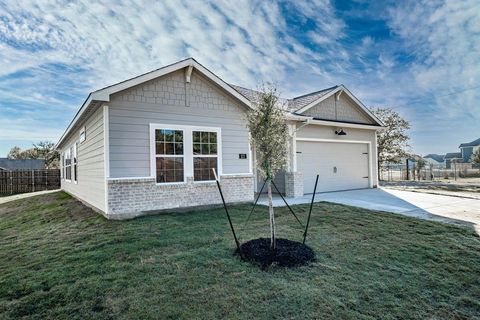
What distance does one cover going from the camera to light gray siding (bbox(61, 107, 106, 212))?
23.9 feet

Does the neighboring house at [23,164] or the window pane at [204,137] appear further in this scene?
the neighboring house at [23,164]

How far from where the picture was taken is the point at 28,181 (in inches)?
770

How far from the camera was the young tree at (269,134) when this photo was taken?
426cm

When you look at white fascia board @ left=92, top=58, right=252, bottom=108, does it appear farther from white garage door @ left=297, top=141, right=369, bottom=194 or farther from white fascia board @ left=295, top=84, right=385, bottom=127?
white garage door @ left=297, top=141, right=369, bottom=194

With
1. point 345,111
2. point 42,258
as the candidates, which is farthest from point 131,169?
point 345,111

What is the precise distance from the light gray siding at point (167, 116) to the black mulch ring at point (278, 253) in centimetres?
423

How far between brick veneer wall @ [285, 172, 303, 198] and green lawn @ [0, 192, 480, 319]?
4.63 meters

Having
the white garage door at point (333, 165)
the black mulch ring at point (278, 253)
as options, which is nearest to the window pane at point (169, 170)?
the black mulch ring at point (278, 253)

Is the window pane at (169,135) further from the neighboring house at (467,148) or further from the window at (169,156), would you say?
the neighboring house at (467,148)

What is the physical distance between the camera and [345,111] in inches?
529

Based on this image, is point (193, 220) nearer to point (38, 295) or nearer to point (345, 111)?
point (38, 295)

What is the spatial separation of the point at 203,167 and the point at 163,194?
4.89ft

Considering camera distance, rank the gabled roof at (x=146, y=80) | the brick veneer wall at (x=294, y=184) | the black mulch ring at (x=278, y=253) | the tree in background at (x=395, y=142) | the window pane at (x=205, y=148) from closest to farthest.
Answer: the black mulch ring at (x=278, y=253)
the gabled roof at (x=146, y=80)
the window pane at (x=205, y=148)
the brick veneer wall at (x=294, y=184)
the tree in background at (x=395, y=142)

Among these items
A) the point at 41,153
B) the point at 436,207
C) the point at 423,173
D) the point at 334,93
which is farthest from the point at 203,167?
the point at 41,153
